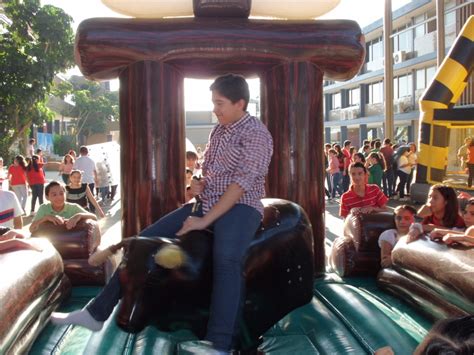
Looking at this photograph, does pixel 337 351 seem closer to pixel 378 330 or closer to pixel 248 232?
pixel 378 330

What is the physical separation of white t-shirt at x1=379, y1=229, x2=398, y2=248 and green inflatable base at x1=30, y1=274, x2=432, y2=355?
0.74m

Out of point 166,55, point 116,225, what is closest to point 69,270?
point 166,55

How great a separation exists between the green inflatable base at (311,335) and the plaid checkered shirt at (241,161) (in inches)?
26.6

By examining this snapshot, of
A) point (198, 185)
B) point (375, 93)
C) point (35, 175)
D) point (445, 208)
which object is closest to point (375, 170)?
point (35, 175)

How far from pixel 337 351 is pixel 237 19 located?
2.30m

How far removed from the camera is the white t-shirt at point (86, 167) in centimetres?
1012

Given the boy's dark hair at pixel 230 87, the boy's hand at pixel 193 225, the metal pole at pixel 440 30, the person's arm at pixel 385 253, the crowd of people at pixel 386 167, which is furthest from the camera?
the metal pole at pixel 440 30

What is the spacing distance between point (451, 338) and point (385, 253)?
3.22 metres

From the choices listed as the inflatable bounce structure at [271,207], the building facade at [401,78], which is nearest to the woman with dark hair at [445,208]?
the inflatable bounce structure at [271,207]

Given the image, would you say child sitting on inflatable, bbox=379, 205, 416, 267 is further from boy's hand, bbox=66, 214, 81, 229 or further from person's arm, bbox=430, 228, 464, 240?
boy's hand, bbox=66, 214, 81, 229

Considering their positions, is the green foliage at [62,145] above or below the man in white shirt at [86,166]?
above

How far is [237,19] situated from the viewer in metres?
3.96

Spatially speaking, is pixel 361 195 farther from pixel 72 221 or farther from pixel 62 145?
pixel 62 145

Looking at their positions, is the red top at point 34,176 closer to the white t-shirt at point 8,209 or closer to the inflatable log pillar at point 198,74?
the white t-shirt at point 8,209
